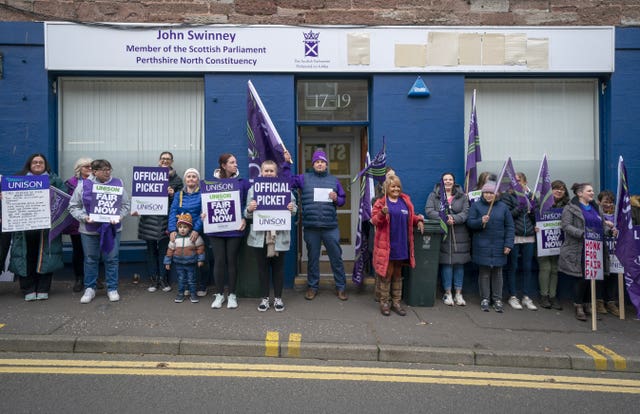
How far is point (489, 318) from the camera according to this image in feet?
21.1

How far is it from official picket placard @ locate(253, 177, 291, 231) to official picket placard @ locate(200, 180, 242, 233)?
0.29 meters

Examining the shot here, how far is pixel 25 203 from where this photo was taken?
257 inches

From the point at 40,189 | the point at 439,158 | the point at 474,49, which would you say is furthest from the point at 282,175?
the point at 474,49

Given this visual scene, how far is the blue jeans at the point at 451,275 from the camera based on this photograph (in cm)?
716

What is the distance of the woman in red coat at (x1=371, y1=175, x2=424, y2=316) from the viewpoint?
638 centimetres

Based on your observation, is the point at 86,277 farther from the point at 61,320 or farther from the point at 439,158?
the point at 439,158

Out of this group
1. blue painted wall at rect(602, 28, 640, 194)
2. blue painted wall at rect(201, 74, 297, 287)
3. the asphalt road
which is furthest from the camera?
blue painted wall at rect(602, 28, 640, 194)

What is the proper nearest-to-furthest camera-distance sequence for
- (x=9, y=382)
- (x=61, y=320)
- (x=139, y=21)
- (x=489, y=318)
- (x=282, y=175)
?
(x=9, y=382) < (x=61, y=320) < (x=489, y=318) < (x=282, y=175) < (x=139, y=21)

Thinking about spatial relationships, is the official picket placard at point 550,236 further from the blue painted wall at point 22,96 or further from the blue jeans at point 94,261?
the blue painted wall at point 22,96

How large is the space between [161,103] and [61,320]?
4153mm

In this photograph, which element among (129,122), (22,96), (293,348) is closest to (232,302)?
(293,348)

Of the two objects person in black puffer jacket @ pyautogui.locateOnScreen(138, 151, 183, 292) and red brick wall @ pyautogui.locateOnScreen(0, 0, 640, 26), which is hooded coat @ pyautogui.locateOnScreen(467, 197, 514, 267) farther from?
person in black puffer jacket @ pyautogui.locateOnScreen(138, 151, 183, 292)

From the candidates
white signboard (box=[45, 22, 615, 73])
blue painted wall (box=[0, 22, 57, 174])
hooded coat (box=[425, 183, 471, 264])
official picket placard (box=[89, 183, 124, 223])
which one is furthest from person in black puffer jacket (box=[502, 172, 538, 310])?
blue painted wall (box=[0, 22, 57, 174])

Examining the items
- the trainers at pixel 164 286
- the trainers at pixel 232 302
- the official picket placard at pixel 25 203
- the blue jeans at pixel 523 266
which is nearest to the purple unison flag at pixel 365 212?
the trainers at pixel 232 302
